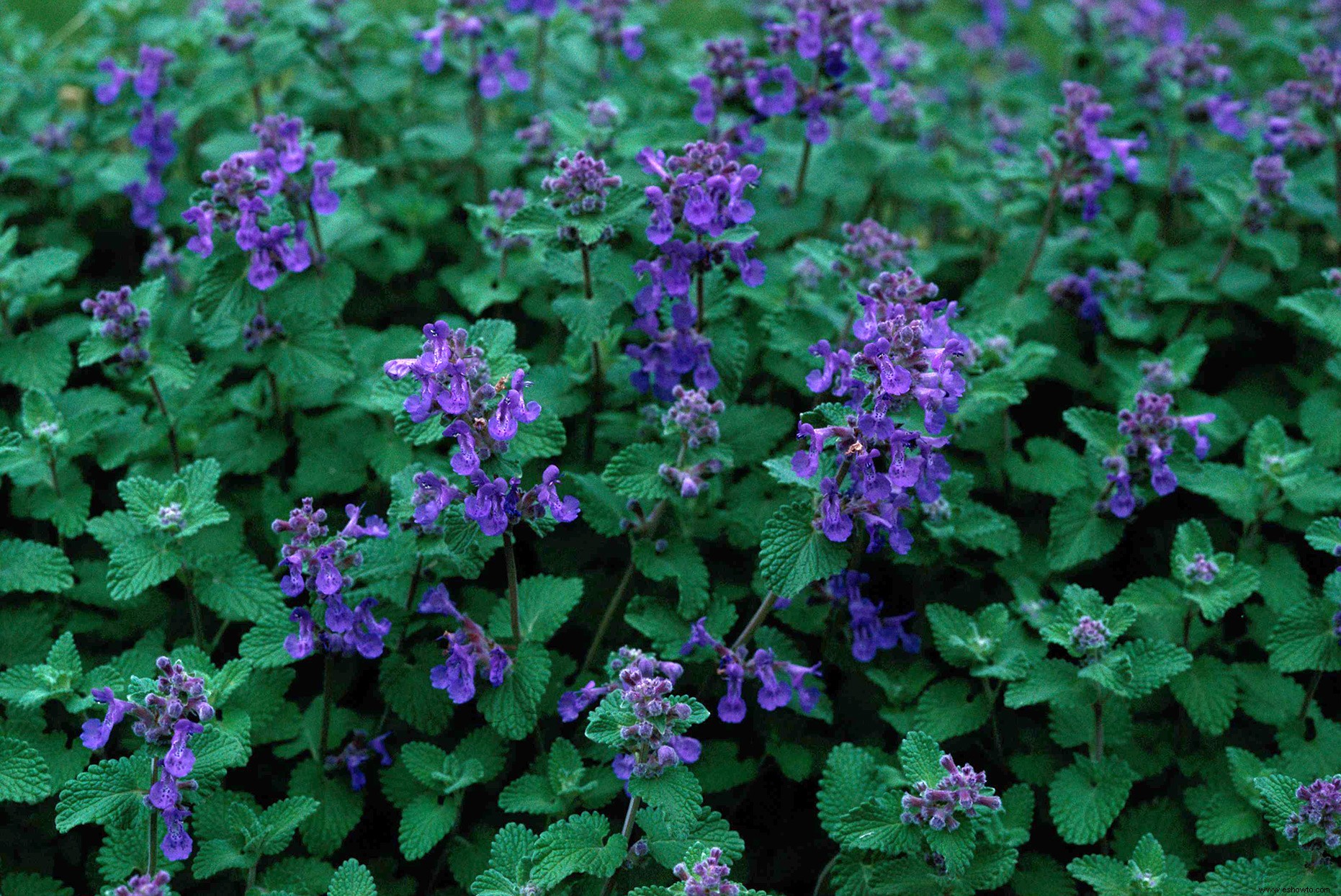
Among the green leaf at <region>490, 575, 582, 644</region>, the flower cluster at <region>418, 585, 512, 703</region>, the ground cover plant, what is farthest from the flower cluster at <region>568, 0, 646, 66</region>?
the flower cluster at <region>418, 585, 512, 703</region>

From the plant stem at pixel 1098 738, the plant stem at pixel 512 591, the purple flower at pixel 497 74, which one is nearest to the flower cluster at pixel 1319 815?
the plant stem at pixel 1098 738

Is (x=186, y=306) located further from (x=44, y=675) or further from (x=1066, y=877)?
(x=1066, y=877)

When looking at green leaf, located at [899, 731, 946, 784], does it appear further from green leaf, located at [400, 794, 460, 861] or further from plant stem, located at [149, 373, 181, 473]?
plant stem, located at [149, 373, 181, 473]

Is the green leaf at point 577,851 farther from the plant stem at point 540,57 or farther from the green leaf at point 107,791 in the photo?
the plant stem at point 540,57

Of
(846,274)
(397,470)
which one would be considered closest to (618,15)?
(846,274)

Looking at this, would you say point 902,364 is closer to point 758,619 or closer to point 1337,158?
point 758,619

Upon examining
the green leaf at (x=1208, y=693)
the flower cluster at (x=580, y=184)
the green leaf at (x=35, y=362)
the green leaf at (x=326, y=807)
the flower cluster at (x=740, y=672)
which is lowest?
the green leaf at (x=326, y=807)
